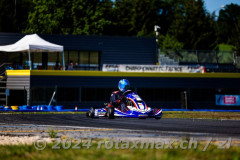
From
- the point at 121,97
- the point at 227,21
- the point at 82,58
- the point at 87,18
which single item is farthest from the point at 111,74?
the point at 227,21

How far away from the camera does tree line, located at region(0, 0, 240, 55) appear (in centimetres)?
6103

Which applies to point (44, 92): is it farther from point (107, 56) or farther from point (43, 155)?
point (43, 155)

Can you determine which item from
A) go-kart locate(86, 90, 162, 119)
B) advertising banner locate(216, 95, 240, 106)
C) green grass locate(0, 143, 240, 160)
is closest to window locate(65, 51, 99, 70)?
advertising banner locate(216, 95, 240, 106)

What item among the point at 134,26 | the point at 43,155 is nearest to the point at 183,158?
the point at 43,155

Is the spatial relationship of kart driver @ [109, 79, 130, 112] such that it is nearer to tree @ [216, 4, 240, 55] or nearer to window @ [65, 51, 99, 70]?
window @ [65, 51, 99, 70]

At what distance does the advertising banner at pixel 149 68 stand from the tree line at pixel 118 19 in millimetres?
21501

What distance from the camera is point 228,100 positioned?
42594 mm

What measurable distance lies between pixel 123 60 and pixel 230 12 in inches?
3738

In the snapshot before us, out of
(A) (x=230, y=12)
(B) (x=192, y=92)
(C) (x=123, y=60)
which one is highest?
(A) (x=230, y=12)

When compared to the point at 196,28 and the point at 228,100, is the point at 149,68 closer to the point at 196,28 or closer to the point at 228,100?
the point at 228,100

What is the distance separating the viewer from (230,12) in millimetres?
132750

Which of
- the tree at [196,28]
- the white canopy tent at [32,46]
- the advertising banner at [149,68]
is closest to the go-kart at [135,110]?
the white canopy tent at [32,46]

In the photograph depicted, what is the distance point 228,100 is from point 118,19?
3683 cm

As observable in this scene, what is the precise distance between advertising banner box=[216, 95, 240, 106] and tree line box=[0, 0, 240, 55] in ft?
76.2
